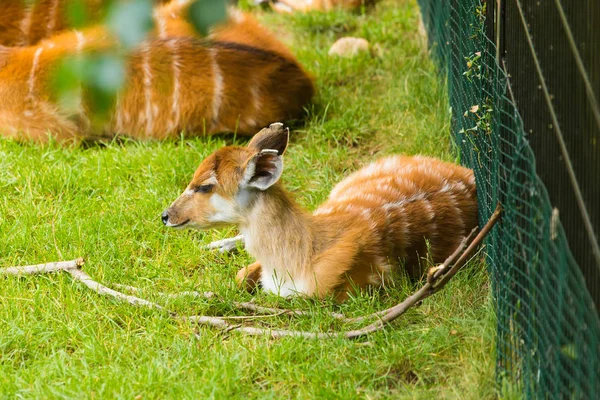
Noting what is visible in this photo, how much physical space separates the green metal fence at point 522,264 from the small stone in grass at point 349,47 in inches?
98.6

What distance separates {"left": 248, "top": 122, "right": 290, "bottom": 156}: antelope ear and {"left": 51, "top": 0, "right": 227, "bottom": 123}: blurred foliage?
8.23 ft

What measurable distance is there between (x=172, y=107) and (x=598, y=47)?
12.2ft

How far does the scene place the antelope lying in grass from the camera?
3656 mm

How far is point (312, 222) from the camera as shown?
3.78 meters

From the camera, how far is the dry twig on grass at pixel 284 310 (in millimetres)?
3152

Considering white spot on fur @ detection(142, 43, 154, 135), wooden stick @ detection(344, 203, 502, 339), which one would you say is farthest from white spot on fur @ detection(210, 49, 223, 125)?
wooden stick @ detection(344, 203, 502, 339)

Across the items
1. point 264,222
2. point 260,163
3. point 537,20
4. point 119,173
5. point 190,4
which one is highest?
point 190,4

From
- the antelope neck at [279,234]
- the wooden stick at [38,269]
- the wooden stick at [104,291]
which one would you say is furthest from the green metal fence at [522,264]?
the wooden stick at [38,269]

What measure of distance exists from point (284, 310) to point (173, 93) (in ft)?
7.56

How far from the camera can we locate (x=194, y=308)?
12.1 ft

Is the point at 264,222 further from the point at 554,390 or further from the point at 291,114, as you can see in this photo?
the point at 291,114

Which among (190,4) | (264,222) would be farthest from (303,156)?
(190,4)

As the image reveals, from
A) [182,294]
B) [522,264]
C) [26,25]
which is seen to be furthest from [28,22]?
[522,264]

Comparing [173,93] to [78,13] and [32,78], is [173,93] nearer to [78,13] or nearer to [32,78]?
[32,78]
